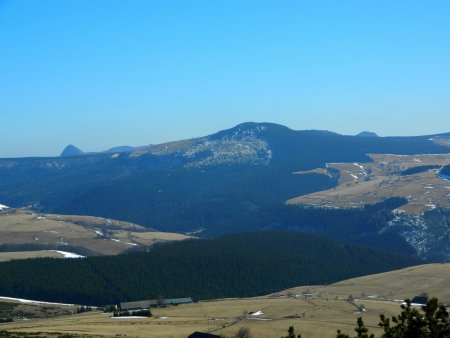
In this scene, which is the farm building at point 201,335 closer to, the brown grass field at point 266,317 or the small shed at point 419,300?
the brown grass field at point 266,317

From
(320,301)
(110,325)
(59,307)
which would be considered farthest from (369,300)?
(59,307)

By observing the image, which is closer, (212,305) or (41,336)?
(41,336)

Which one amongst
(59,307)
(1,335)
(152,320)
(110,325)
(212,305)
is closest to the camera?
(1,335)

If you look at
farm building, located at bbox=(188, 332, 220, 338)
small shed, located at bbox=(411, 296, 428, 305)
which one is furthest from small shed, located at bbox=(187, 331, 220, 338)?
small shed, located at bbox=(411, 296, 428, 305)

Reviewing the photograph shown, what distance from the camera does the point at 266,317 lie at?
14312cm

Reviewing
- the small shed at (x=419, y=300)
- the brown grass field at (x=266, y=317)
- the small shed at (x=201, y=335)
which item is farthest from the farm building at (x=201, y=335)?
the small shed at (x=419, y=300)

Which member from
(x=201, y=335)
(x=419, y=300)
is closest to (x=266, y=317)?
(x=201, y=335)

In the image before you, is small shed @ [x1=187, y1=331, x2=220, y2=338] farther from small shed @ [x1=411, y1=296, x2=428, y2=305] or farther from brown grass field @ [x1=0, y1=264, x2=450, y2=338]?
small shed @ [x1=411, y1=296, x2=428, y2=305]

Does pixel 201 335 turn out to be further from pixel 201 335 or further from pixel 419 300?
pixel 419 300

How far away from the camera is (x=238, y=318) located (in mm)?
142375

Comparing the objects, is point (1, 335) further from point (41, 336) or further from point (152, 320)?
point (152, 320)

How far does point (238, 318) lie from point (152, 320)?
17.0 metres

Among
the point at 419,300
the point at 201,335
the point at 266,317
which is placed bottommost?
the point at 419,300

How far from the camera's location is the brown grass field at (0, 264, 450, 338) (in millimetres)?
124125
